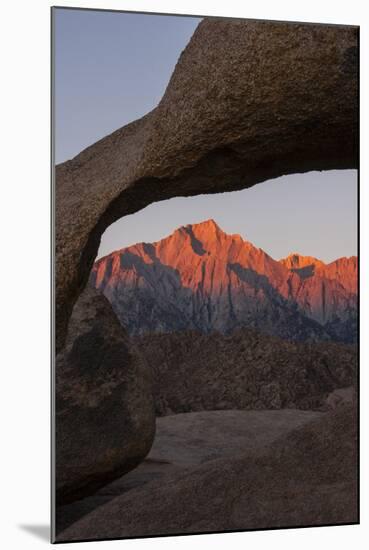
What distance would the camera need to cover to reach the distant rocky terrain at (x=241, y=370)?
10.5m

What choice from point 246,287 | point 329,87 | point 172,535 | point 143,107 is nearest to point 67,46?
point 143,107

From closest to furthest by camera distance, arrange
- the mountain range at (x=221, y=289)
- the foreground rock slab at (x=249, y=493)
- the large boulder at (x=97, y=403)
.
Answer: the foreground rock slab at (x=249, y=493) → the large boulder at (x=97, y=403) → the mountain range at (x=221, y=289)

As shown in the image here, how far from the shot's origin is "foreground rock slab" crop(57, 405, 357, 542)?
24.2ft

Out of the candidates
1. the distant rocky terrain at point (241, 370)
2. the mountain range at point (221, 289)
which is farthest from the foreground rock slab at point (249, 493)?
the mountain range at point (221, 289)

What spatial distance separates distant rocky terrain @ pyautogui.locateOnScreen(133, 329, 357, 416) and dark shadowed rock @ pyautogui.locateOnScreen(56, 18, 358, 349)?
113 inches

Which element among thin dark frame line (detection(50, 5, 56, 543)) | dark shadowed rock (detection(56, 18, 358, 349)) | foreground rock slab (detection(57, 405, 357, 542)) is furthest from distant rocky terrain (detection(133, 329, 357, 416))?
thin dark frame line (detection(50, 5, 56, 543))

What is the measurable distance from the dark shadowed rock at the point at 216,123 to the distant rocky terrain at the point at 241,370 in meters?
2.86

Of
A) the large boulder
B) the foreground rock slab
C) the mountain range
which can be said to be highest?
the mountain range

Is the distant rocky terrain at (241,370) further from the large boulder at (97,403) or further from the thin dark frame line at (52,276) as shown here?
the thin dark frame line at (52,276)

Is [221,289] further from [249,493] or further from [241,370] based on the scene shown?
[249,493]

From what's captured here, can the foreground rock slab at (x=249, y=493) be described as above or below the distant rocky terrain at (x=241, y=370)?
below

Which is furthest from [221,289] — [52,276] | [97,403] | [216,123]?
[52,276]

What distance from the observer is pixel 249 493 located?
→ 24.9 feet

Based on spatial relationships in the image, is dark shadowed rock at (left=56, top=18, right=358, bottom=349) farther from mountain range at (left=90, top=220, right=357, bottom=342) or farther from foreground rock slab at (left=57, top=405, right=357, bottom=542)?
mountain range at (left=90, top=220, right=357, bottom=342)
